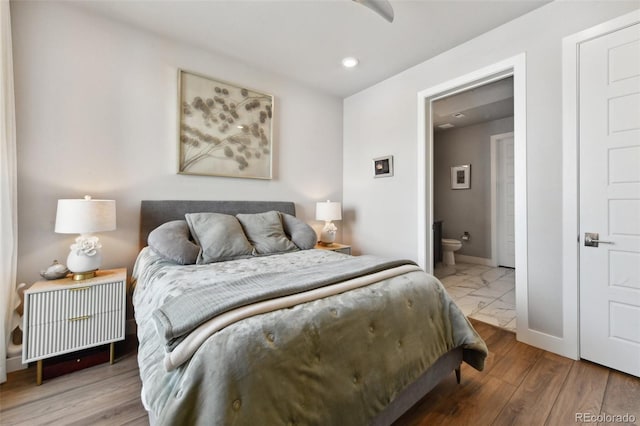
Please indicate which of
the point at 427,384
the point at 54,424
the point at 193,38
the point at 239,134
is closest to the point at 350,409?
the point at 427,384

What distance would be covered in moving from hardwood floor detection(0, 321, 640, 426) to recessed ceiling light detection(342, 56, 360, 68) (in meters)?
3.03

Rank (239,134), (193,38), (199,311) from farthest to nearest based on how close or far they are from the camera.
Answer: (239,134), (193,38), (199,311)

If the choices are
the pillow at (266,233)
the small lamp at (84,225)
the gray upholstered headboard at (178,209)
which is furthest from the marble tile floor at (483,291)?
the small lamp at (84,225)

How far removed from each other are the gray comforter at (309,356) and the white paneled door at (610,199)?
1.05 metres

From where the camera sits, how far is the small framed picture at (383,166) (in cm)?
328

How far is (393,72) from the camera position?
3.20 metres

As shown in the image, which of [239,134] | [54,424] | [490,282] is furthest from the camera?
[490,282]

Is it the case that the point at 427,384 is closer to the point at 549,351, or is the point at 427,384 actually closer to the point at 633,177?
the point at 549,351

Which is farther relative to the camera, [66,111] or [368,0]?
[66,111]

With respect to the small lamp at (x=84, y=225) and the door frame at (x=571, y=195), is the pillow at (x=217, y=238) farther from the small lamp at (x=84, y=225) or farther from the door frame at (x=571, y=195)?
the door frame at (x=571, y=195)

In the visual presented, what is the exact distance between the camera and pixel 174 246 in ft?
6.55

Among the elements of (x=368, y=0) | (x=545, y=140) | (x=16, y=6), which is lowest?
(x=545, y=140)

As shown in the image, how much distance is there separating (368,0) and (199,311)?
Answer: 6.93 feet

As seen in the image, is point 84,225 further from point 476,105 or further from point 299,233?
point 476,105
